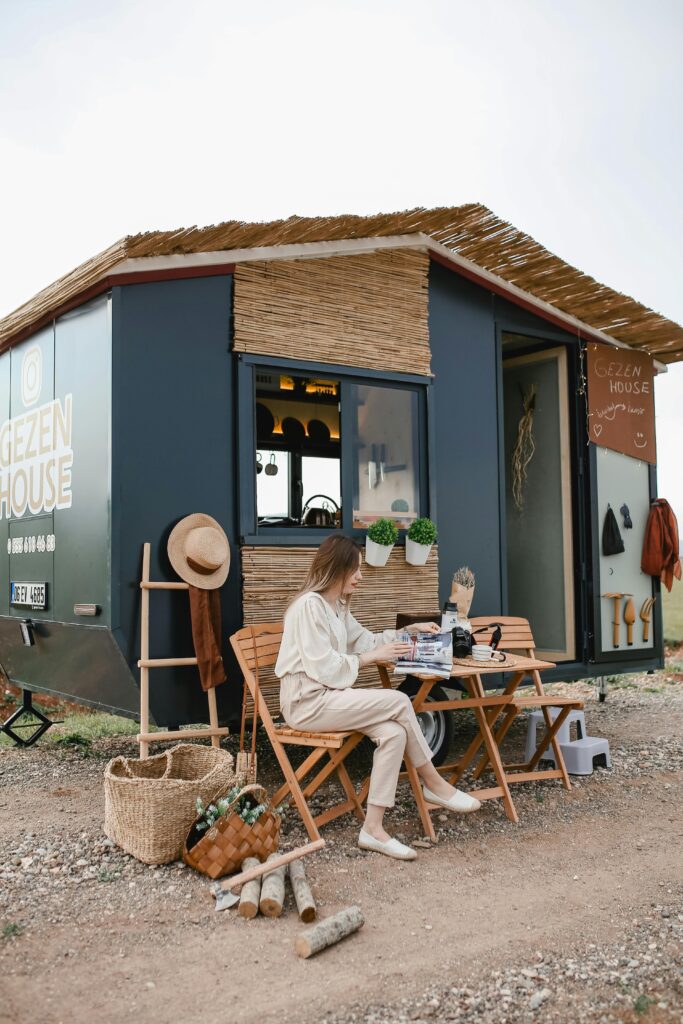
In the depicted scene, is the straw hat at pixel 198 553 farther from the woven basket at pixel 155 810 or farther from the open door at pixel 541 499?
the open door at pixel 541 499

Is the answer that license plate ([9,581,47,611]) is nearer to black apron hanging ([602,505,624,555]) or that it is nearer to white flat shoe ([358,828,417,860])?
white flat shoe ([358,828,417,860])

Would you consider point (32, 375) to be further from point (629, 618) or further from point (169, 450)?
point (629, 618)

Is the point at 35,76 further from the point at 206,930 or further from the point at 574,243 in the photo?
the point at 206,930

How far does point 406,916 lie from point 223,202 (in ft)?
41.7

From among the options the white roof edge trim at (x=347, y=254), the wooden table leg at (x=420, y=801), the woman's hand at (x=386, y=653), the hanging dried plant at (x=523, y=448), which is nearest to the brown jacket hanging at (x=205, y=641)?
the woman's hand at (x=386, y=653)

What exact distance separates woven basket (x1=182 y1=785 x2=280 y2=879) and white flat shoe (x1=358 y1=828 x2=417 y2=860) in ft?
1.54

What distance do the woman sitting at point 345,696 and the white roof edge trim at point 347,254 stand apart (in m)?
1.79

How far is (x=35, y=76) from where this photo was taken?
433 inches

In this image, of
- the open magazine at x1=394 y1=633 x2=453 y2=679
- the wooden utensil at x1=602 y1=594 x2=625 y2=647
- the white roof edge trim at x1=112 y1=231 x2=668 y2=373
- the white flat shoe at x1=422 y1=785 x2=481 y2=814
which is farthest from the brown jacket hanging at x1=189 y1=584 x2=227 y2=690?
the wooden utensil at x1=602 y1=594 x2=625 y2=647

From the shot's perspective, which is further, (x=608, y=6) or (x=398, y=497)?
(x=608, y=6)

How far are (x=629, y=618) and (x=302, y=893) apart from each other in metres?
4.40

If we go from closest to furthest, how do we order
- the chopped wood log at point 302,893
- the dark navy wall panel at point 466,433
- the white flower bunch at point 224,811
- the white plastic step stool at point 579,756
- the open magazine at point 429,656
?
1. the chopped wood log at point 302,893
2. the white flower bunch at point 224,811
3. the open magazine at point 429,656
4. the white plastic step stool at point 579,756
5. the dark navy wall panel at point 466,433

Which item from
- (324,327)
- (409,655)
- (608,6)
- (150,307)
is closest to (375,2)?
(608,6)

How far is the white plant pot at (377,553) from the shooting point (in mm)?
5430
